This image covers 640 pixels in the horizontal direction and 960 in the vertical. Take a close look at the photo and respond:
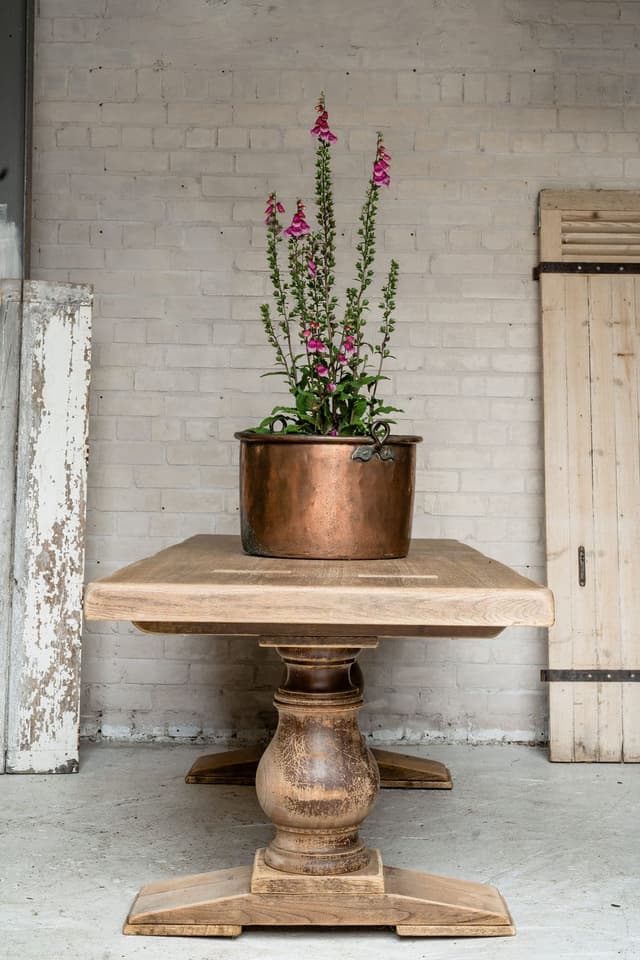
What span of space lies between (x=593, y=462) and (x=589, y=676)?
2.52 ft

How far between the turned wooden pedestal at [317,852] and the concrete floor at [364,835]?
0.15 feet

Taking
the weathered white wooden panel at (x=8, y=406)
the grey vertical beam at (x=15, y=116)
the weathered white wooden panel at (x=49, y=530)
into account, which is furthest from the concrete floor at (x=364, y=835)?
the grey vertical beam at (x=15, y=116)

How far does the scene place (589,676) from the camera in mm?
3582

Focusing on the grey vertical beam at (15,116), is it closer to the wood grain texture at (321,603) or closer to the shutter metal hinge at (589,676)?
the wood grain texture at (321,603)

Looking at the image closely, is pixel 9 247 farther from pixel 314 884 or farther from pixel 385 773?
pixel 314 884

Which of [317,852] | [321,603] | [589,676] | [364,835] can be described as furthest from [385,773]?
[321,603]

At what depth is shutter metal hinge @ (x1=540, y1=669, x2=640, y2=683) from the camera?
358cm

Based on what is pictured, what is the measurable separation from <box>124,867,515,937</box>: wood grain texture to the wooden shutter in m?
1.58

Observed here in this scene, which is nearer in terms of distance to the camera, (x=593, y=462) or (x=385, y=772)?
(x=385, y=772)

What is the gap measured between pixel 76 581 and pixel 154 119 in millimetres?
1784

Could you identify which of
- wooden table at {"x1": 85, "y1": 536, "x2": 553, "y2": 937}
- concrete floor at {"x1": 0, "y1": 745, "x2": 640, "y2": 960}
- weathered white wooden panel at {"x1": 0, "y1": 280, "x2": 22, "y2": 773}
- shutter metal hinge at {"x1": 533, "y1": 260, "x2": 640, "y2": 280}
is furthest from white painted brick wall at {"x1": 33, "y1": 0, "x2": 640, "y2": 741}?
wooden table at {"x1": 85, "y1": 536, "x2": 553, "y2": 937}

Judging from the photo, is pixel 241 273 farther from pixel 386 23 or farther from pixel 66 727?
pixel 66 727

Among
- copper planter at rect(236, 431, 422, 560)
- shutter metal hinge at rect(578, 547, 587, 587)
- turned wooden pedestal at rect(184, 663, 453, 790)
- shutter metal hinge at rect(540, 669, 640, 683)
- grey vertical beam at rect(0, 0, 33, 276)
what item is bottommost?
turned wooden pedestal at rect(184, 663, 453, 790)

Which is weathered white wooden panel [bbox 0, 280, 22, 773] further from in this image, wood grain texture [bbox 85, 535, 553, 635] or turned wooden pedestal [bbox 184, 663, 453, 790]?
wood grain texture [bbox 85, 535, 553, 635]
